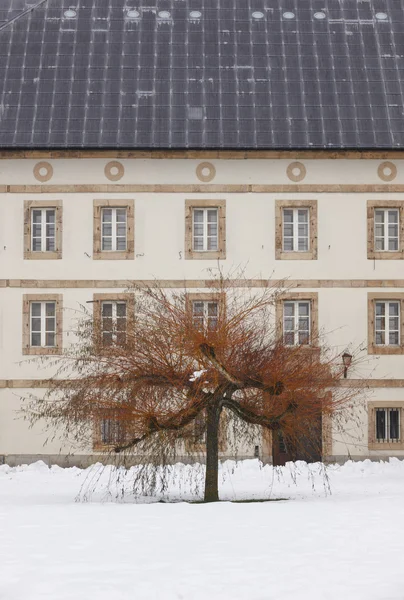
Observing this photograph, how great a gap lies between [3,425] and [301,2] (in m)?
14.2

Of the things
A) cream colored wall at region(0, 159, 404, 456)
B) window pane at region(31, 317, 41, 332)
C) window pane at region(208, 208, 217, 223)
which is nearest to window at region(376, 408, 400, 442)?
cream colored wall at region(0, 159, 404, 456)

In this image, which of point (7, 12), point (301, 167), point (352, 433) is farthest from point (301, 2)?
point (352, 433)

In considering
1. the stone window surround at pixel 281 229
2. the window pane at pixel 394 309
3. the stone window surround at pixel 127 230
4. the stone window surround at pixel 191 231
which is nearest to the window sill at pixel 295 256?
the stone window surround at pixel 281 229

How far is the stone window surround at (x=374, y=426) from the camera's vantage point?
116 feet

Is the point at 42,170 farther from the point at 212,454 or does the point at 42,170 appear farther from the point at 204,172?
the point at 212,454

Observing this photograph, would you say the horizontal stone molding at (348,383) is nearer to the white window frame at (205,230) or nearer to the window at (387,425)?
the window at (387,425)

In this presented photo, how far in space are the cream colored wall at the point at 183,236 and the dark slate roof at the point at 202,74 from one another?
78 cm

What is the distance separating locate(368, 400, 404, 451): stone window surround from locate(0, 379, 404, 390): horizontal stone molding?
1.34 feet

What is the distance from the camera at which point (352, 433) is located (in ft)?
116

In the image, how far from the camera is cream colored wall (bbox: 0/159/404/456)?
117 feet

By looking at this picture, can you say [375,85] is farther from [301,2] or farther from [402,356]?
[402,356]

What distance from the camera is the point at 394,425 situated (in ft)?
117

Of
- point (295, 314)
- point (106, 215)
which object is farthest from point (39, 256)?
point (295, 314)

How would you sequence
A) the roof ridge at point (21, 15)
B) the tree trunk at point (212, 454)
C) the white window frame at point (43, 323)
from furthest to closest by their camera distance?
1. the roof ridge at point (21, 15)
2. the white window frame at point (43, 323)
3. the tree trunk at point (212, 454)
